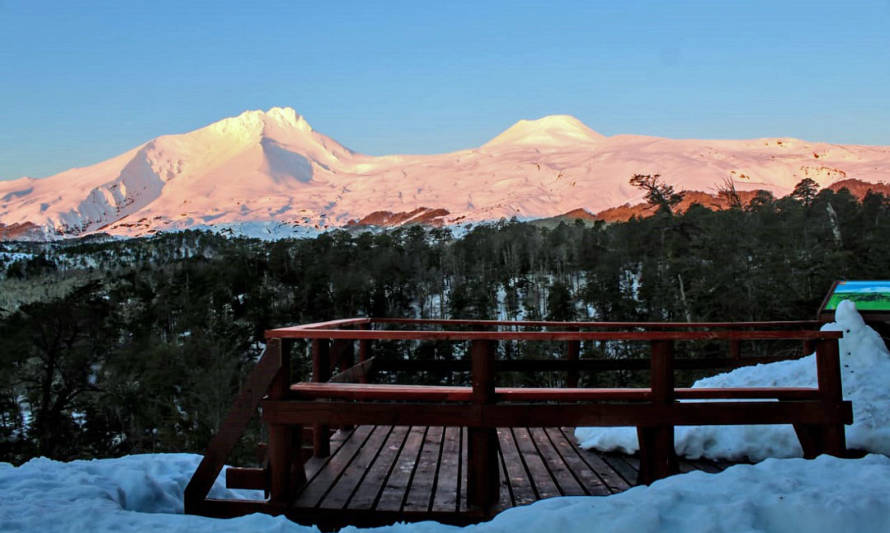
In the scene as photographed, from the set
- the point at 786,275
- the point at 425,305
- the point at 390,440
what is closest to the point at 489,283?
the point at 425,305

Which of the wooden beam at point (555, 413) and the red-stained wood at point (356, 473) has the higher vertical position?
the wooden beam at point (555, 413)

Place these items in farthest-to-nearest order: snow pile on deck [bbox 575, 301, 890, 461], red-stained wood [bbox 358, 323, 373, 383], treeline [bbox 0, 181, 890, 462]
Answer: treeline [bbox 0, 181, 890, 462], red-stained wood [bbox 358, 323, 373, 383], snow pile on deck [bbox 575, 301, 890, 461]

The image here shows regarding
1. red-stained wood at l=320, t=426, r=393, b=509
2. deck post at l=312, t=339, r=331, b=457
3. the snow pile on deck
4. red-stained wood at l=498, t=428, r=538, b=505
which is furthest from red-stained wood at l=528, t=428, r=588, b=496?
deck post at l=312, t=339, r=331, b=457

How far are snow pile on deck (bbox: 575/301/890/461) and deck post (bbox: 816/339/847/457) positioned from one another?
585 millimetres

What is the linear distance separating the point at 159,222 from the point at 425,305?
4279 inches

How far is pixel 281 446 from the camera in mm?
3535

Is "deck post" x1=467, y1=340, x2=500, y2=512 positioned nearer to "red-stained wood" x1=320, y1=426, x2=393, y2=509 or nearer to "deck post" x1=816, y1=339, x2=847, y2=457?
"red-stained wood" x1=320, y1=426, x2=393, y2=509

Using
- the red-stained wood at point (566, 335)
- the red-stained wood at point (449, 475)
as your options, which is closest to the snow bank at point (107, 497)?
the red-stained wood at point (449, 475)

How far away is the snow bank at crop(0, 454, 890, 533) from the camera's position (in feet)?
8.36

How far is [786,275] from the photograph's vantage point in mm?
38844

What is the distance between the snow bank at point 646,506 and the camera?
2.55 metres

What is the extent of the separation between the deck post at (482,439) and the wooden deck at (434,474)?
0.11 metres

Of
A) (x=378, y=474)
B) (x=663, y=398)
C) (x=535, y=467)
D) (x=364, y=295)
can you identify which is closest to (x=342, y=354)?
(x=378, y=474)

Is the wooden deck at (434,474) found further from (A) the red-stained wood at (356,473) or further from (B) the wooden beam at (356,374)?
(B) the wooden beam at (356,374)
